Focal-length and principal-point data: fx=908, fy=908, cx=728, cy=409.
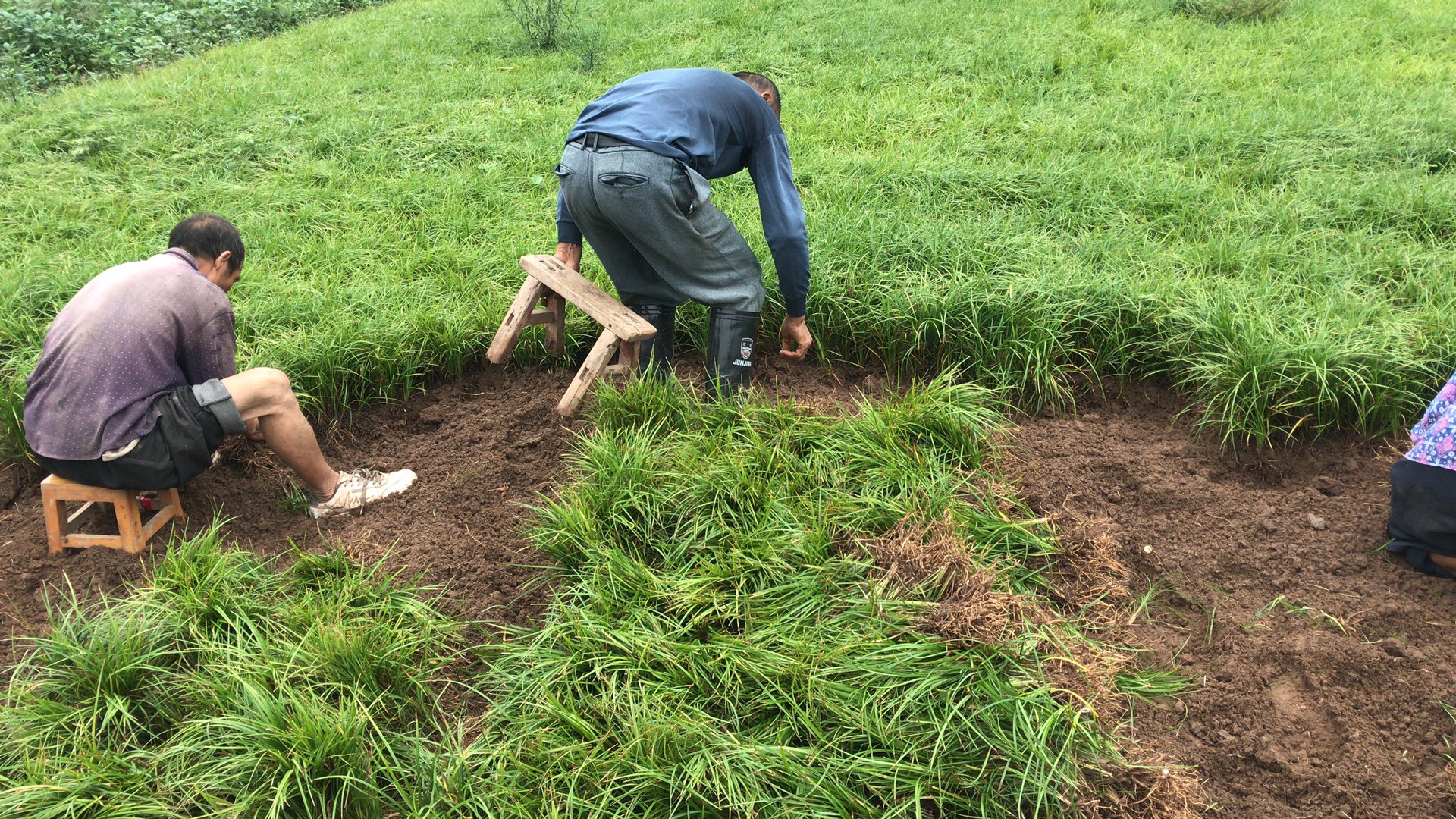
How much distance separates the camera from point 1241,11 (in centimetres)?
741

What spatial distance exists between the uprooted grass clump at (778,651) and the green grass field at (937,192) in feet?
3.23

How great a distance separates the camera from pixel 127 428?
2.88m

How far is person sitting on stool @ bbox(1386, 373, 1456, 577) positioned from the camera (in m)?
2.66

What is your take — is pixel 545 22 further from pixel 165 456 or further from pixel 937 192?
pixel 165 456

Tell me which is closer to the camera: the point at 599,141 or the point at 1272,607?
the point at 1272,607

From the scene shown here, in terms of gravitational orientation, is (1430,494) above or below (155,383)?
below

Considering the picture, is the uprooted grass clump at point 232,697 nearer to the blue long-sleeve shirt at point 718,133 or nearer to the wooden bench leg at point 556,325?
the wooden bench leg at point 556,325

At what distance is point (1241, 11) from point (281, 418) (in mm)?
7861

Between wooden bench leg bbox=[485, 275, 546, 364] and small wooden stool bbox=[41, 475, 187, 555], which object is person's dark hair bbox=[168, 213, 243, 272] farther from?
wooden bench leg bbox=[485, 275, 546, 364]

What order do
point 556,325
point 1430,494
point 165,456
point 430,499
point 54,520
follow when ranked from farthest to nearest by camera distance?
Answer: point 556,325
point 430,499
point 54,520
point 165,456
point 1430,494

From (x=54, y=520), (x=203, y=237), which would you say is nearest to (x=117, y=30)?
(x=203, y=237)

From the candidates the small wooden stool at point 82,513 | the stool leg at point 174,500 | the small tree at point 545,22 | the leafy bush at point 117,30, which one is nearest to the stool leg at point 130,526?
the small wooden stool at point 82,513

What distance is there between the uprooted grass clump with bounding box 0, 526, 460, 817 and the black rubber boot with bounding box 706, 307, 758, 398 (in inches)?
54.0

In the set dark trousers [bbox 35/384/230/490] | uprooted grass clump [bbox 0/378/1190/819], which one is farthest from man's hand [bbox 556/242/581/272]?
dark trousers [bbox 35/384/230/490]
